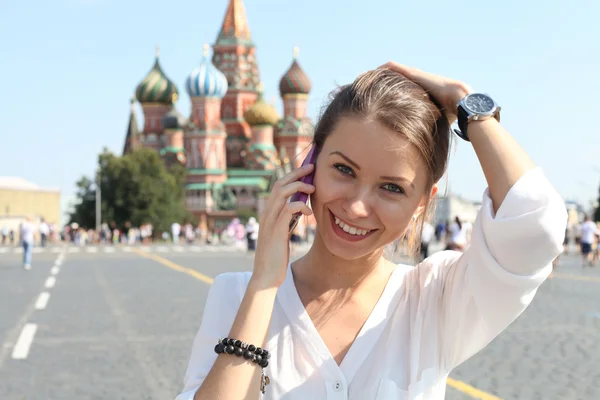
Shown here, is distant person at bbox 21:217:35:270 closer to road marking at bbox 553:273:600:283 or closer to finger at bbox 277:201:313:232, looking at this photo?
road marking at bbox 553:273:600:283

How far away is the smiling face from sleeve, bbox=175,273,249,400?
249mm

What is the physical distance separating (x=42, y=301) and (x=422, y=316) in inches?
480

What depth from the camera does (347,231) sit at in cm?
216

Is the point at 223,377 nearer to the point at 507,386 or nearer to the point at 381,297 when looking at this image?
the point at 381,297

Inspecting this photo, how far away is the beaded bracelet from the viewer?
6.48 ft

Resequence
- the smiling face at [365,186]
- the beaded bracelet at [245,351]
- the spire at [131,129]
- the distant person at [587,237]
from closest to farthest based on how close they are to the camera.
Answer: the beaded bracelet at [245,351]
the smiling face at [365,186]
the distant person at [587,237]
the spire at [131,129]

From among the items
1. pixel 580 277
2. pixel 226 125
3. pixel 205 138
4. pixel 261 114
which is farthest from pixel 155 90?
pixel 580 277

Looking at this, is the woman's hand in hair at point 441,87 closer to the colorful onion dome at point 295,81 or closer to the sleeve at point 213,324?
the sleeve at point 213,324

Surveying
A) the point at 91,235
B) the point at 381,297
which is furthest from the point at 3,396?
the point at 91,235

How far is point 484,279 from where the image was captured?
1952 millimetres

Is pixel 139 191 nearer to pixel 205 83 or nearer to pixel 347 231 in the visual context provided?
pixel 205 83

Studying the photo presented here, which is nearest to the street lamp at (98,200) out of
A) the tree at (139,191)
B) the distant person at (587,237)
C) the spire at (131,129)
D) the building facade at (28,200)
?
the tree at (139,191)

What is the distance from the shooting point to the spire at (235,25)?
274 ft

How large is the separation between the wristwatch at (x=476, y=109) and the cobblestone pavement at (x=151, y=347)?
4.47 meters
